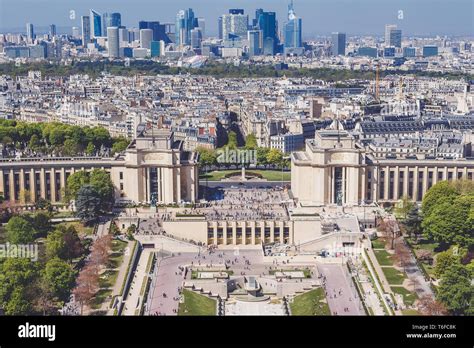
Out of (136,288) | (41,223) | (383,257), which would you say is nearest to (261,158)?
(383,257)

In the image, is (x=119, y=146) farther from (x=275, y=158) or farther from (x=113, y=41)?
(x=113, y=41)

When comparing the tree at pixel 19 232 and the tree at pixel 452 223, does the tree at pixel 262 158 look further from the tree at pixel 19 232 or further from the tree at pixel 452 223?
the tree at pixel 19 232

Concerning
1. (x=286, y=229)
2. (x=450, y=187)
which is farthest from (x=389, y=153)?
(x=286, y=229)

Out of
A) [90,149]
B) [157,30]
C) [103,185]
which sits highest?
[157,30]

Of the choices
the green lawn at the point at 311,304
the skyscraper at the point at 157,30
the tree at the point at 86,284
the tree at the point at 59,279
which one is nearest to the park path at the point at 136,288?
the tree at the point at 86,284
